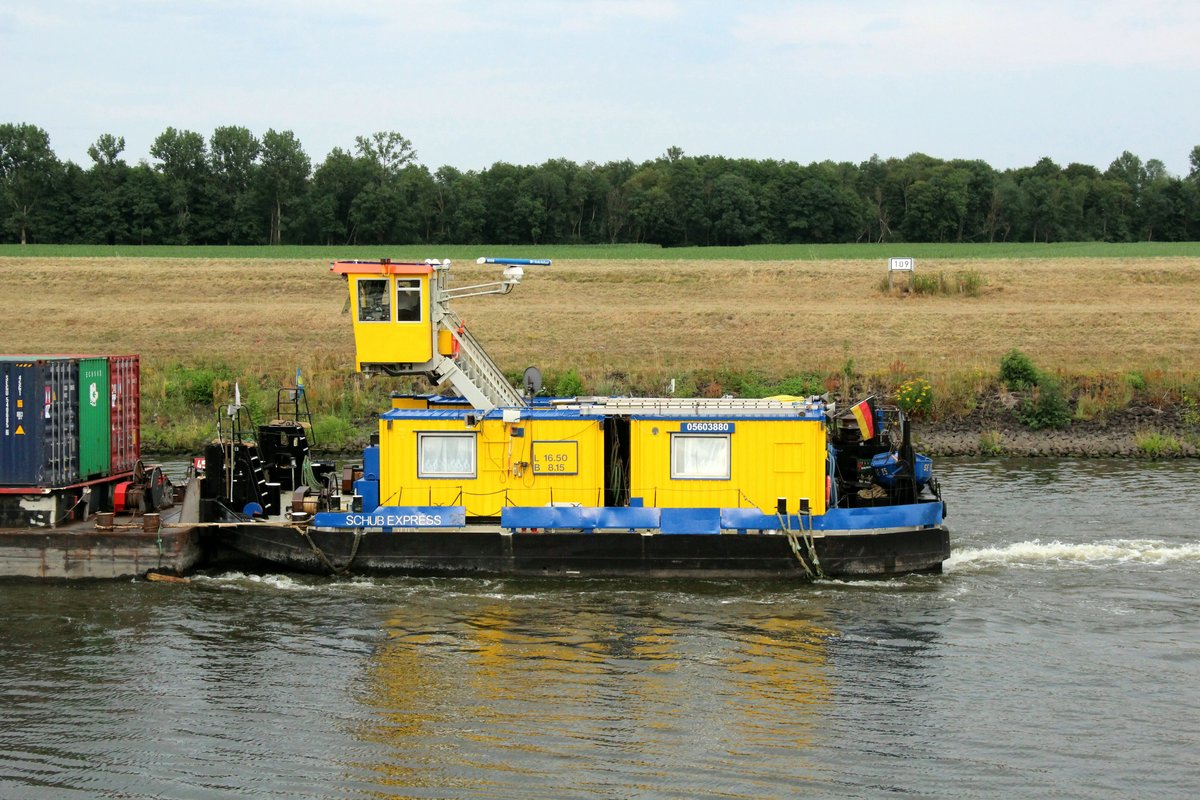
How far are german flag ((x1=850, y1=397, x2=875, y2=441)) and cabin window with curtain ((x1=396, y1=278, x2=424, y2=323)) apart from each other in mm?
7443

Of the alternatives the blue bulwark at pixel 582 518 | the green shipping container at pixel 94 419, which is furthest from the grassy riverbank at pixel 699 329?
the blue bulwark at pixel 582 518

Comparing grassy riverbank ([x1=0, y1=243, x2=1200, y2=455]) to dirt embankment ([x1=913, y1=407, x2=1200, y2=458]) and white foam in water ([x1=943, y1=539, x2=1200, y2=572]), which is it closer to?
dirt embankment ([x1=913, y1=407, x2=1200, y2=458])

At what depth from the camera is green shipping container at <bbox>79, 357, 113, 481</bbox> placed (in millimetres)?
21703

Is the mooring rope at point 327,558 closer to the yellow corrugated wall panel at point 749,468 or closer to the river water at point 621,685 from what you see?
the river water at point 621,685

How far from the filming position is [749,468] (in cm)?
2128

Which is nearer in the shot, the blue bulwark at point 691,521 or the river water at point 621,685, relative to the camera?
the river water at point 621,685

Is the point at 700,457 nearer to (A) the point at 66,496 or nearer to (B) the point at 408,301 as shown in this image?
(B) the point at 408,301

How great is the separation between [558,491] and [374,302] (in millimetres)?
4341

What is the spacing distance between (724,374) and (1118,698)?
936 inches

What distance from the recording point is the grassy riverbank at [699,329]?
36.8 metres

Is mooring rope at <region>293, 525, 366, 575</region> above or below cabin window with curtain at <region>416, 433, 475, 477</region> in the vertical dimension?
below

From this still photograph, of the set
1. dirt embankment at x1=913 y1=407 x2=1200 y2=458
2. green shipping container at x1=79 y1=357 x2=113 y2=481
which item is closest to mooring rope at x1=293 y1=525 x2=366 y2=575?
green shipping container at x1=79 y1=357 x2=113 y2=481

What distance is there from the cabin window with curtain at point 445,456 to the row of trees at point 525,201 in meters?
66.8

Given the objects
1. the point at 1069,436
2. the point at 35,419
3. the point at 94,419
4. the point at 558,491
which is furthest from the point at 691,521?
the point at 1069,436
